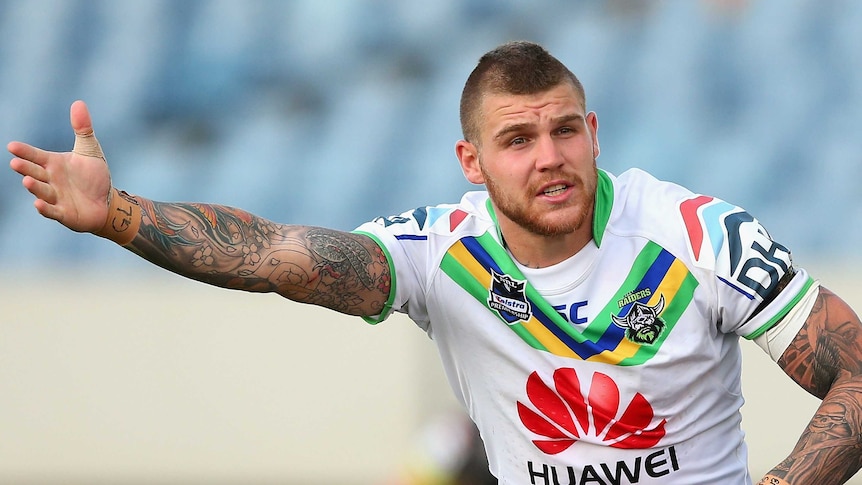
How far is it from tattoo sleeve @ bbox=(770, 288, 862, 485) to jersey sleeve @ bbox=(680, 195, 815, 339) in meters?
0.09

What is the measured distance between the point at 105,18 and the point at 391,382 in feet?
11.1

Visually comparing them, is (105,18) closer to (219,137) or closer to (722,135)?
(219,137)

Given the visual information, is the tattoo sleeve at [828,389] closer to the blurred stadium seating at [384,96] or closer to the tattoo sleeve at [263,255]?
the tattoo sleeve at [263,255]

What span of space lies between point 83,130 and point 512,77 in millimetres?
1355

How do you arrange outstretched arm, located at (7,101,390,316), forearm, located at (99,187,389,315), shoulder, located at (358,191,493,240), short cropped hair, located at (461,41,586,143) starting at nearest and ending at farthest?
outstretched arm, located at (7,101,390,316)
forearm, located at (99,187,389,315)
short cropped hair, located at (461,41,586,143)
shoulder, located at (358,191,493,240)

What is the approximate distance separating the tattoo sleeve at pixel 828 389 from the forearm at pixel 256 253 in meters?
1.27

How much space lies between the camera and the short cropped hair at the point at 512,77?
3.91 m

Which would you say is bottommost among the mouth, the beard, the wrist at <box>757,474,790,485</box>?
the wrist at <box>757,474,790,485</box>

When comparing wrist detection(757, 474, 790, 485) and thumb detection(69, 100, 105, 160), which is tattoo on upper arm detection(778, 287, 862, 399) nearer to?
wrist detection(757, 474, 790, 485)

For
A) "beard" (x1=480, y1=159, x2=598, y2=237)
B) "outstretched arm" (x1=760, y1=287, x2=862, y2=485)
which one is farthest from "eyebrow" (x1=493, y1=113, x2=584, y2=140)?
"outstretched arm" (x1=760, y1=287, x2=862, y2=485)

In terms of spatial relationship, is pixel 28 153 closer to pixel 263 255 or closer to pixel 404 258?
pixel 263 255

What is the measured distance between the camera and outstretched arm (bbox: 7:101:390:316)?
3.30 m

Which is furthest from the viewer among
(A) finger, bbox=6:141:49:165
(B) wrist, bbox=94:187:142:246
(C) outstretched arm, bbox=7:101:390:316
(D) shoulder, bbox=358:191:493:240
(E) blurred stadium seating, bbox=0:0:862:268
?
(E) blurred stadium seating, bbox=0:0:862:268

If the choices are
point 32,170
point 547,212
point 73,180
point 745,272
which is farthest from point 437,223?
point 32,170
